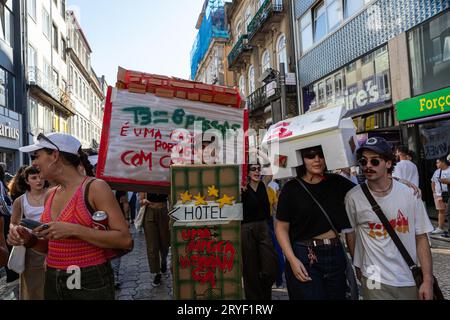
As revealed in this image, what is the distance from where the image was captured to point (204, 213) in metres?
3.05

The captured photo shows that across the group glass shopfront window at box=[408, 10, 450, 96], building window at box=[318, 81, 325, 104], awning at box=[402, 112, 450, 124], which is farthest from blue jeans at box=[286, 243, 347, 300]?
building window at box=[318, 81, 325, 104]

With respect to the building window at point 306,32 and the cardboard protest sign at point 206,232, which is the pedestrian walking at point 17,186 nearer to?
the cardboard protest sign at point 206,232

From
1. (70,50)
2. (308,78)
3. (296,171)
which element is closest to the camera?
(296,171)

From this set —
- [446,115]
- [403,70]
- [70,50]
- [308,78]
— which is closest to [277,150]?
[446,115]

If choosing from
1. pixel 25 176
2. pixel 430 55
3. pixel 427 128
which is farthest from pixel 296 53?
pixel 25 176

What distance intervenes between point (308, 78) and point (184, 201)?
45.9ft

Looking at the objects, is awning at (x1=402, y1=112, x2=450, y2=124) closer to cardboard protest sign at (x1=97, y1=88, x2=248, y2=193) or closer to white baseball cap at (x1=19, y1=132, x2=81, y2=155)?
cardboard protest sign at (x1=97, y1=88, x2=248, y2=193)

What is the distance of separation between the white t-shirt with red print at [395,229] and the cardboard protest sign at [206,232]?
1016 mm

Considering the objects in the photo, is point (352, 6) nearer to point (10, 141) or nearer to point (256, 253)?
point (256, 253)

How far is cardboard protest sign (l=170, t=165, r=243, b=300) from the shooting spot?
304cm

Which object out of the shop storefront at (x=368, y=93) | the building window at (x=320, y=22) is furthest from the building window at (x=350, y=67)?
the building window at (x=320, y=22)

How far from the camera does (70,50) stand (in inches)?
1155
